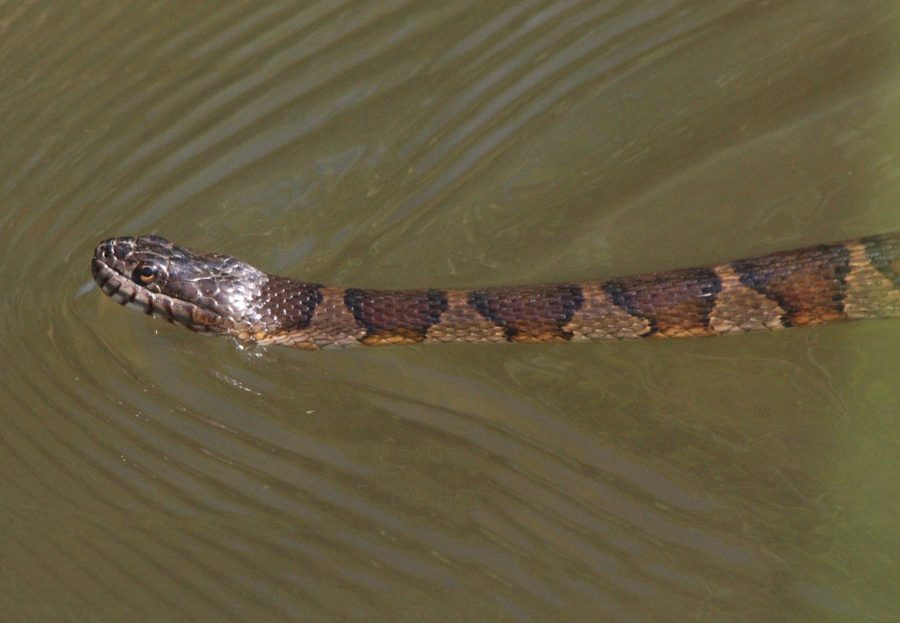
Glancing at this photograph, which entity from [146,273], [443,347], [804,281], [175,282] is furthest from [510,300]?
[146,273]

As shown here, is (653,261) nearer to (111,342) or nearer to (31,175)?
(111,342)

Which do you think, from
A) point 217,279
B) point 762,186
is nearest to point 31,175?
point 217,279

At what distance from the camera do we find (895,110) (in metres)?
8.01

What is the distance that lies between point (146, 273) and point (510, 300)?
204 cm

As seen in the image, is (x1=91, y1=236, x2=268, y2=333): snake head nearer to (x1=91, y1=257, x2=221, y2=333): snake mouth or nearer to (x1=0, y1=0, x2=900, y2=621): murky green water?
(x1=91, y1=257, x2=221, y2=333): snake mouth

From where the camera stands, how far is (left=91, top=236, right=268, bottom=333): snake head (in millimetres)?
7367

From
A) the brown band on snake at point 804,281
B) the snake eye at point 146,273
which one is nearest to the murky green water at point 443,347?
the brown band on snake at point 804,281

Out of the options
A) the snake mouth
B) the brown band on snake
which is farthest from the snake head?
the brown band on snake

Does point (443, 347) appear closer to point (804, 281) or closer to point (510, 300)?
point (510, 300)

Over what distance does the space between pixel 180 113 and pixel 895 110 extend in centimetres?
450

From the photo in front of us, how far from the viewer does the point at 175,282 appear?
7406 mm

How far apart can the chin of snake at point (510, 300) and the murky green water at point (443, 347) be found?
0.13m

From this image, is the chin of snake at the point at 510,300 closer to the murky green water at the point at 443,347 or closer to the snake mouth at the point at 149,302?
the snake mouth at the point at 149,302

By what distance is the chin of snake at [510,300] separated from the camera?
714cm
